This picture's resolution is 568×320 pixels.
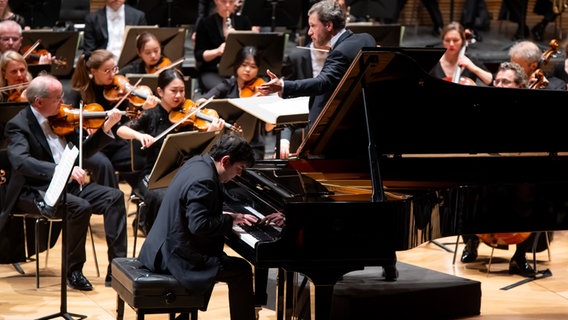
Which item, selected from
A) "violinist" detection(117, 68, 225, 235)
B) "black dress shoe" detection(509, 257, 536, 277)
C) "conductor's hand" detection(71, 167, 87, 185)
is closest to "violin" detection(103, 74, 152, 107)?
"violinist" detection(117, 68, 225, 235)

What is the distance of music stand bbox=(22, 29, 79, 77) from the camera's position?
7043mm

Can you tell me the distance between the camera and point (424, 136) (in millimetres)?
4488

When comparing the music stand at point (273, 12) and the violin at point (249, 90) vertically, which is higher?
the music stand at point (273, 12)

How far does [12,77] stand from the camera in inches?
230

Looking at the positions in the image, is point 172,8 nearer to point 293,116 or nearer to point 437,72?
point 437,72

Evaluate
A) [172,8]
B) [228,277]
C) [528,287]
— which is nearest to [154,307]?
[228,277]

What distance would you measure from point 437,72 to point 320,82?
2.38 metres

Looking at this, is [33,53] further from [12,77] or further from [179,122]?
[179,122]

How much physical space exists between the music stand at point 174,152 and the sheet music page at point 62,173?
532 mm

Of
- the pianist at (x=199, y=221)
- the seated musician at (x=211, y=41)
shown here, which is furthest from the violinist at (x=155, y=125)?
the seated musician at (x=211, y=41)

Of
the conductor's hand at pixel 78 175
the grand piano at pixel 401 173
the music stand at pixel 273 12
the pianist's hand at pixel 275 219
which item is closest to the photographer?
the grand piano at pixel 401 173

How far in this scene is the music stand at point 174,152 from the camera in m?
4.71

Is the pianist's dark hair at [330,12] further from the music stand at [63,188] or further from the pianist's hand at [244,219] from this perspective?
the music stand at [63,188]

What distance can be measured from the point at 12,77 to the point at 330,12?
2.24 metres
